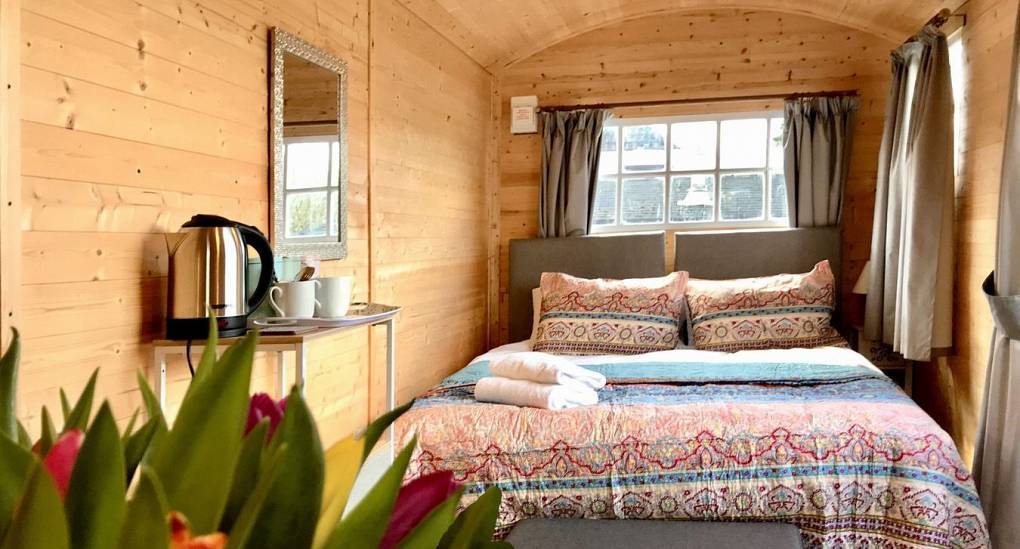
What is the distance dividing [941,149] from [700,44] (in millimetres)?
1835

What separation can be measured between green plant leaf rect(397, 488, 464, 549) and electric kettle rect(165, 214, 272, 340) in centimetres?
195

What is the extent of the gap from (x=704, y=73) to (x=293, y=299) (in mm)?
3386

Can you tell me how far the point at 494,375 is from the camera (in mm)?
3375

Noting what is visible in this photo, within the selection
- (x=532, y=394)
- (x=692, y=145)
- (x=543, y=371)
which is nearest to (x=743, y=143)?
(x=692, y=145)

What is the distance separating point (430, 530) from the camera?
35 cm

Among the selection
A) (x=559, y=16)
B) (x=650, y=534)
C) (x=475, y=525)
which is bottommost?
(x=650, y=534)

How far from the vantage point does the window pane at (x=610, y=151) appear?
5.43 meters

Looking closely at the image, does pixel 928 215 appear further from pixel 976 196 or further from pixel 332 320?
pixel 332 320

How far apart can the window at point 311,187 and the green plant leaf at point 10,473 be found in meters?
2.79

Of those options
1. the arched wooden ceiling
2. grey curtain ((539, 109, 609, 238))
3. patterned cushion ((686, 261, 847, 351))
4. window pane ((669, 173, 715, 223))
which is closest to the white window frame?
the arched wooden ceiling

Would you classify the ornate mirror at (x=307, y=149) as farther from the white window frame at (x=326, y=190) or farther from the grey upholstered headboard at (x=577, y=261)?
the grey upholstered headboard at (x=577, y=261)

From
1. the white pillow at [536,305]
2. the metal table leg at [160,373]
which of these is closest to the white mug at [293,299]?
the metal table leg at [160,373]

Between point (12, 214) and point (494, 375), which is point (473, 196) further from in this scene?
point (12, 214)

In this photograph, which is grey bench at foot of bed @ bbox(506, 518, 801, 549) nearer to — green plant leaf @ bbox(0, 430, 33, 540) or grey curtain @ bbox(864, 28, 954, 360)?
grey curtain @ bbox(864, 28, 954, 360)
